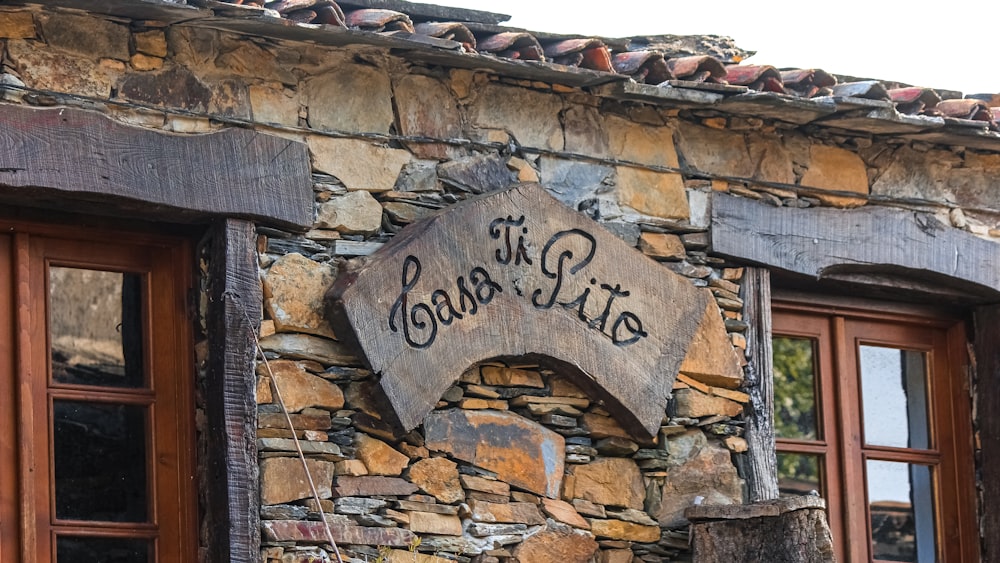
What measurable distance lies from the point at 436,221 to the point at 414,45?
526 mm

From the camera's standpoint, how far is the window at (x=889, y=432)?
5.97 meters

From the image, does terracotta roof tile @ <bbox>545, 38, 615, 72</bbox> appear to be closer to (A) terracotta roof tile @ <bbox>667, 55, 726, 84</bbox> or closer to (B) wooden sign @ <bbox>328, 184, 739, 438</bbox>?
(A) terracotta roof tile @ <bbox>667, 55, 726, 84</bbox>

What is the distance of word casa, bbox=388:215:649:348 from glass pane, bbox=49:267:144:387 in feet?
2.46

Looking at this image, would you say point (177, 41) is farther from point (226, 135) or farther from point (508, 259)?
point (508, 259)

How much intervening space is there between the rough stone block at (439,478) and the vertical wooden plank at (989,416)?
2068 millimetres

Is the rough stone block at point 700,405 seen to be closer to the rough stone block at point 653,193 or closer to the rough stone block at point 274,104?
the rough stone block at point 653,193

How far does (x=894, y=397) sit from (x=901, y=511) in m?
0.41

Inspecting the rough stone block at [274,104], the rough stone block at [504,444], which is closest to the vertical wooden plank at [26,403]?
the rough stone block at [274,104]

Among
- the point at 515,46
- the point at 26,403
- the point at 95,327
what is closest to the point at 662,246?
the point at 515,46

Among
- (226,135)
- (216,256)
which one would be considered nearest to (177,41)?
(226,135)

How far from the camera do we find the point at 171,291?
5062mm

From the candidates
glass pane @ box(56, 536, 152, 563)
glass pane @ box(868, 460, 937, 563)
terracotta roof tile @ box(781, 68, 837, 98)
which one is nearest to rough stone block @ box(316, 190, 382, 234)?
glass pane @ box(56, 536, 152, 563)

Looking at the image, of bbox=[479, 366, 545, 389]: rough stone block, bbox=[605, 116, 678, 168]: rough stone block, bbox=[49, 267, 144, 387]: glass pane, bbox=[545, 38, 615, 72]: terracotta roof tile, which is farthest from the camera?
bbox=[605, 116, 678, 168]: rough stone block

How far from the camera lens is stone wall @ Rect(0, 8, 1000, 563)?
16.1 feet
